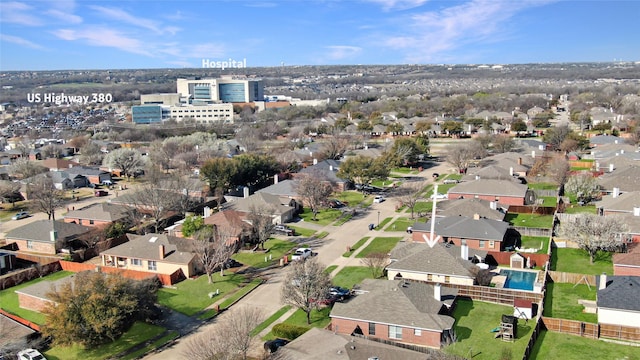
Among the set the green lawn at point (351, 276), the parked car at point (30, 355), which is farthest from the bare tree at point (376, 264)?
the parked car at point (30, 355)

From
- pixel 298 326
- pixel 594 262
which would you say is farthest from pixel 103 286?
pixel 594 262

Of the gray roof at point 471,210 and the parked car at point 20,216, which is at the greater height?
the gray roof at point 471,210

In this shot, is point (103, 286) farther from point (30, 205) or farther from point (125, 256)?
point (30, 205)

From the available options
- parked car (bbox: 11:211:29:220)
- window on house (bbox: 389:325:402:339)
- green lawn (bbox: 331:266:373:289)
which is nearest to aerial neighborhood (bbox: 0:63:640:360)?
window on house (bbox: 389:325:402:339)

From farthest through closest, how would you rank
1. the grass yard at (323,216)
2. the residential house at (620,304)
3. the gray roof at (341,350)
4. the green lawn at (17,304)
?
the grass yard at (323,216) < the green lawn at (17,304) < the residential house at (620,304) < the gray roof at (341,350)

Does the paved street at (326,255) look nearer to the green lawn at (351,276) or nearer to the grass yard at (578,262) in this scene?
the green lawn at (351,276)

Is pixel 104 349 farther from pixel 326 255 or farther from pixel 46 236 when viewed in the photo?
pixel 46 236

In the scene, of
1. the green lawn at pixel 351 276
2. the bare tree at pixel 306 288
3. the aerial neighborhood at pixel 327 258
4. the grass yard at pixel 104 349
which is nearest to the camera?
the grass yard at pixel 104 349

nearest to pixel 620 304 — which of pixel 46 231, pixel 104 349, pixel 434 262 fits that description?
pixel 434 262
